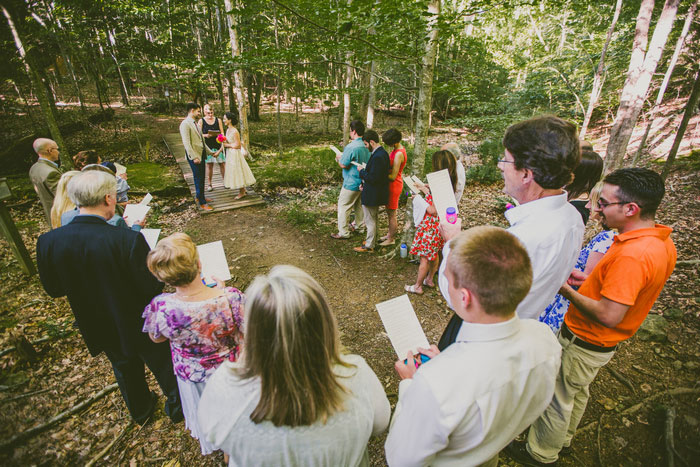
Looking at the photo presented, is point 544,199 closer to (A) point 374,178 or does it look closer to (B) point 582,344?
(B) point 582,344

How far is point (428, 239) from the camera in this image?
4227 mm

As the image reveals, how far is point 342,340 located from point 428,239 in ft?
6.20

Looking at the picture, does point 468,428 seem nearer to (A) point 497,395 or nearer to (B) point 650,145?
(A) point 497,395

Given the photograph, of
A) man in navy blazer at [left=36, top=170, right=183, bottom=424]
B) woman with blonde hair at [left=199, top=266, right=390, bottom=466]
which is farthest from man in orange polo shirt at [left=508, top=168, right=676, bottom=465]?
man in navy blazer at [left=36, top=170, right=183, bottom=424]

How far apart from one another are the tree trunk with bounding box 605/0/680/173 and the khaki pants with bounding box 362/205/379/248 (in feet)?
16.2

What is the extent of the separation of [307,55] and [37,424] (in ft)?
18.0

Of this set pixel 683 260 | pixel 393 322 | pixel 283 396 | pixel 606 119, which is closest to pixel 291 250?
pixel 393 322

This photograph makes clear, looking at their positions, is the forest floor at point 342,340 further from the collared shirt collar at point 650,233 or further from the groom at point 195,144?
the collared shirt collar at point 650,233

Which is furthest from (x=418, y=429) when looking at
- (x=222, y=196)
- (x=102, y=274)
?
(x=222, y=196)

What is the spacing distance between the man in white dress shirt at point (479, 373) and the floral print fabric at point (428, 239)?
303 centimetres

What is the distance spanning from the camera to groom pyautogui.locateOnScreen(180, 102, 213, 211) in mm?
6574

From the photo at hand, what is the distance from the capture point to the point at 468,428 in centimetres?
108

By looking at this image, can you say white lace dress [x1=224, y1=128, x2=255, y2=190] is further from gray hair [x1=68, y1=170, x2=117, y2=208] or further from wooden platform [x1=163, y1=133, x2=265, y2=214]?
gray hair [x1=68, y1=170, x2=117, y2=208]

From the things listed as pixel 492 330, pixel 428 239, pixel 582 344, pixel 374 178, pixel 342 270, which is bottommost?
pixel 342 270
